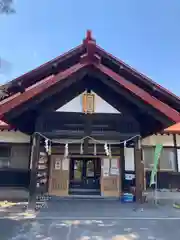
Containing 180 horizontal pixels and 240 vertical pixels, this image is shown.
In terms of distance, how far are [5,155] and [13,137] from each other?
2.78 ft

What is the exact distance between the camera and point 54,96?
7.24 metres

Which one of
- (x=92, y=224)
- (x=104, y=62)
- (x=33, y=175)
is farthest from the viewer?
(x=104, y=62)

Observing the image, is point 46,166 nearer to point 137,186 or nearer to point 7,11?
point 137,186

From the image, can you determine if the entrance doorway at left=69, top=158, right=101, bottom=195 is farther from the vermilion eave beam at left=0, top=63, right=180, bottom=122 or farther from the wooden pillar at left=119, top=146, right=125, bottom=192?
the vermilion eave beam at left=0, top=63, right=180, bottom=122

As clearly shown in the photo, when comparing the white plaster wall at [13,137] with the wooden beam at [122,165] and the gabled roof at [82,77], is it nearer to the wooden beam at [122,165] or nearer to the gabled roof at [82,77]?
the gabled roof at [82,77]

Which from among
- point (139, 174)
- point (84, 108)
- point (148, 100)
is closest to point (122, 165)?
point (139, 174)

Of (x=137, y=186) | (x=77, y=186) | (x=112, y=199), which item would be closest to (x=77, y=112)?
(x=137, y=186)

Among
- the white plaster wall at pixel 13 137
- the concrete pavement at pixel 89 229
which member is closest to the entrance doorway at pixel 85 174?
the white plaster wall at pixel 13 137

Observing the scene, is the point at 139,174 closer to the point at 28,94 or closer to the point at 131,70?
the point at 131,70

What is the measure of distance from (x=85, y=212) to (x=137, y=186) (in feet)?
5.66

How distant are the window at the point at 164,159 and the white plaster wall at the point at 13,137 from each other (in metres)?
5.20

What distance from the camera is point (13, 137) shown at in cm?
1005

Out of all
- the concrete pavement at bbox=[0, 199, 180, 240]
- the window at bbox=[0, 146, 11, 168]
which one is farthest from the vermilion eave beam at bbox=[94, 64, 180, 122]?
the window at bbox=[0, 146, 11, 168]

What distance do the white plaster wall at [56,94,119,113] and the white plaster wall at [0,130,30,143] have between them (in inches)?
139
